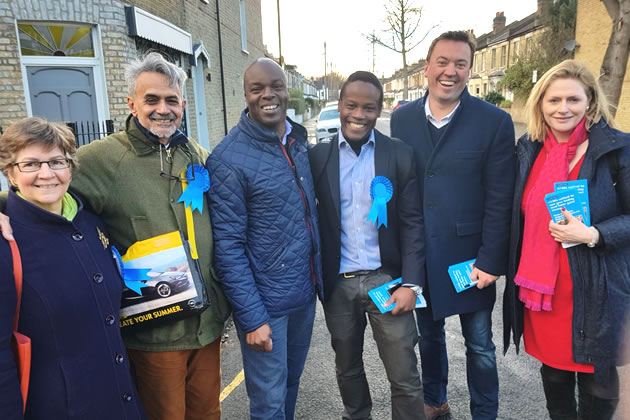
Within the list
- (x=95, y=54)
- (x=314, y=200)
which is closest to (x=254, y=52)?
(x=95, y=54)

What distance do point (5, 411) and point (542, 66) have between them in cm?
2692

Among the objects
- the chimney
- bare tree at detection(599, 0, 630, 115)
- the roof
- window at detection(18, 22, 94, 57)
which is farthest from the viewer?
the chimney

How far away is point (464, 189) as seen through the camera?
2525 millimetres

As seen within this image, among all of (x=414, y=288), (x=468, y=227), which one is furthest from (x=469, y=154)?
(x=414, y=288)

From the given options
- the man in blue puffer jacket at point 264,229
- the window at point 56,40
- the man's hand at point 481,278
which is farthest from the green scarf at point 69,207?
the window at point 56,40

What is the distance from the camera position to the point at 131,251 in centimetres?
200

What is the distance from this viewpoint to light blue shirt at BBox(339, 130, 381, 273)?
246 cm

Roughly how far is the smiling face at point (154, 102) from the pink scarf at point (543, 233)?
6.48 ft

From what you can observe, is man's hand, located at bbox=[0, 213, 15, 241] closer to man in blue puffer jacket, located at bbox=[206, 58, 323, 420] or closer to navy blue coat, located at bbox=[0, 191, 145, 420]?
navy blue coat, located at bbox=[0, 191, 145, 420]

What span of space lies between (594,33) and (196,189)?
20.1 metres

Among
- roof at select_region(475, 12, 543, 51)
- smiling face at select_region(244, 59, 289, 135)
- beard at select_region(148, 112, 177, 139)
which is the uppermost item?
roof at select_region(475, 12, 543, 51)

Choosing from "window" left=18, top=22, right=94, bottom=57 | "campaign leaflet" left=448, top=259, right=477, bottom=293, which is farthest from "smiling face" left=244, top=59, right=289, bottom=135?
"window" left=18, top=22, right=94, bottom=57

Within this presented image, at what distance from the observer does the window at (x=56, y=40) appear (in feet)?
21.4

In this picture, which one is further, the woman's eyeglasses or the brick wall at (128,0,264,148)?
the brick wall at (128,0,264,148)
